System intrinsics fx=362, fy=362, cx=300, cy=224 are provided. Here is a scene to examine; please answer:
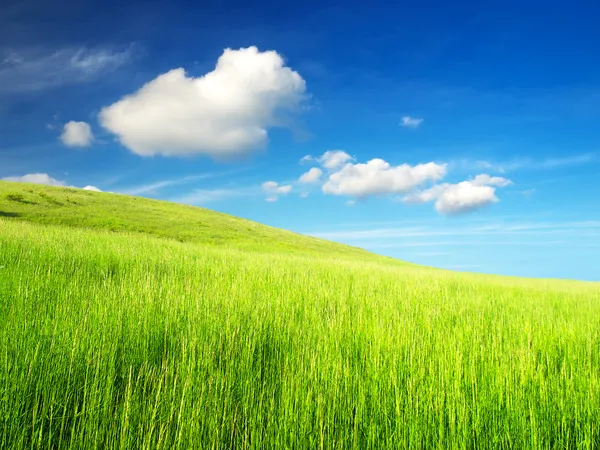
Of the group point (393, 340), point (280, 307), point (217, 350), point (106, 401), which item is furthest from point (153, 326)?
point (393, 340)

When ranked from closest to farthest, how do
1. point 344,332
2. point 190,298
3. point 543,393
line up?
point 543,393
point 344,332
point 190,298

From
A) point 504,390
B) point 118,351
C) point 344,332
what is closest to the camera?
point 504,390

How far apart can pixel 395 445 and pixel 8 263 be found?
8.04 m

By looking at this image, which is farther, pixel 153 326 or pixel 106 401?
pixel 153 326

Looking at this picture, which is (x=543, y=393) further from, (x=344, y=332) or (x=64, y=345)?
(x=64, y=345)

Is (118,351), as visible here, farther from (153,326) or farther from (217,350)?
(217,350)

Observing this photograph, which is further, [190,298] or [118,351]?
[190,298]

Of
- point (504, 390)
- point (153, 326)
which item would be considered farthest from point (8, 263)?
point (504, 390)

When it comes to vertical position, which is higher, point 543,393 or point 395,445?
point 543,393

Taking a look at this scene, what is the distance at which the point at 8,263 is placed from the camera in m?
7.16

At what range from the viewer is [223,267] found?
977 cm

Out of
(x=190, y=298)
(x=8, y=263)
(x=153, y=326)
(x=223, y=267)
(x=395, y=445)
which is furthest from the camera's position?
(x=223, y=267)

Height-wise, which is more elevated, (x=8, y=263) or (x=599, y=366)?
(x=8, y=263)

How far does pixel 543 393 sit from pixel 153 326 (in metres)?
3.69
